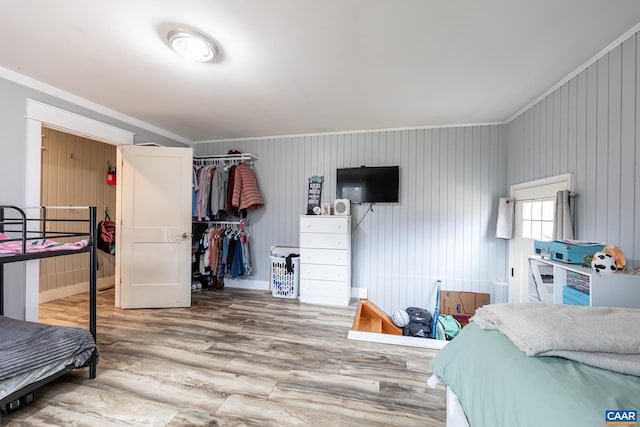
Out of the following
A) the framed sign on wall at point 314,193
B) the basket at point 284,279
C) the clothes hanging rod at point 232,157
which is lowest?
the basket at point 284,279

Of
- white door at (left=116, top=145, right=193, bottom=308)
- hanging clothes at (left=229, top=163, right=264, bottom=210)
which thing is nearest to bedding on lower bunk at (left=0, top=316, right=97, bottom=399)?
white door at (left=116, top=145, right=193, bottom=308)

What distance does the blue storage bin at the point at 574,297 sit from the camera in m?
1.38

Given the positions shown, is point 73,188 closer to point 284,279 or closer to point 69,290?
point 69,290

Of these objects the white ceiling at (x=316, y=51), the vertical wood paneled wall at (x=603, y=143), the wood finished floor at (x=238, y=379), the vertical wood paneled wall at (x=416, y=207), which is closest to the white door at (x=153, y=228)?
the wood finished floor at (x=238, y=379)

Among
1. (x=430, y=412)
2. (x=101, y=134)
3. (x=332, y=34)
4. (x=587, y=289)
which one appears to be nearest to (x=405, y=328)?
(x=430, y=412)

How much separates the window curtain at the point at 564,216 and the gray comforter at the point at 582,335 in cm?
127

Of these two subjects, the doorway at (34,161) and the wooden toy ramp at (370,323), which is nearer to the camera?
the doorway at (34,161)

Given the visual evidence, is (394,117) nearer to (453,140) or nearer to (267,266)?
(453,140)

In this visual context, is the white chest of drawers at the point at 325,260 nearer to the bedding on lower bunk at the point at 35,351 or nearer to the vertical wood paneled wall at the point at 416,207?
the vertical wood paneled wall at the point at 416,207

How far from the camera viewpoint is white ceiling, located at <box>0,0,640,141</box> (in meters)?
1.37

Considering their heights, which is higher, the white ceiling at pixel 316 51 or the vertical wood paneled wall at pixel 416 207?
the white ceiling at pixel 316 51

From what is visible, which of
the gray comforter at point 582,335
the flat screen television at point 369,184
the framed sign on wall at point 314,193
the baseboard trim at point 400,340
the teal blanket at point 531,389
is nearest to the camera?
the teal blanket at point 531,389

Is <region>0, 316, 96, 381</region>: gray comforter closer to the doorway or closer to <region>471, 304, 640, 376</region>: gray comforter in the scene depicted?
the doorway

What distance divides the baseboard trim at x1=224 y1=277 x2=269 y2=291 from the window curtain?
3.25 metres
